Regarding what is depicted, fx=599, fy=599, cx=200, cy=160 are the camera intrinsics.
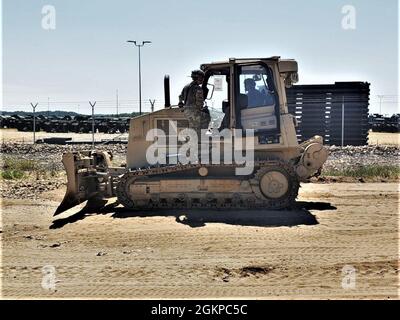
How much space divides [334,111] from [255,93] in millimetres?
17308

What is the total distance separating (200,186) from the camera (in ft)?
38.3

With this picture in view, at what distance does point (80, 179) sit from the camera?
11789 millimetres

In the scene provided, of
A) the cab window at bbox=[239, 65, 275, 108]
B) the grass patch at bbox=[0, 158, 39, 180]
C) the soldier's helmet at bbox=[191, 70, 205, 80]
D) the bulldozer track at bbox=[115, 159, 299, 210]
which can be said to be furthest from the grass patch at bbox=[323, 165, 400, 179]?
the grass patch at bbox=[0, 158, 39, 180]

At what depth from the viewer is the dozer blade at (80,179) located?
11508 millimetres

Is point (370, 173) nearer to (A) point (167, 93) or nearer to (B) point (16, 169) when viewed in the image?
(A) point (167, 93)

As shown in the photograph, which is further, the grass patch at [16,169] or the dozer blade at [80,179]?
the grass patch at [16,169]

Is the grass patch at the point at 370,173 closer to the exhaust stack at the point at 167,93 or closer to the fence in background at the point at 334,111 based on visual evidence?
the exhaust stack at the point at 167,93

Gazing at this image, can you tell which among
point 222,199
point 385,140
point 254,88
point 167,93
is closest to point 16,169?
point 167,93

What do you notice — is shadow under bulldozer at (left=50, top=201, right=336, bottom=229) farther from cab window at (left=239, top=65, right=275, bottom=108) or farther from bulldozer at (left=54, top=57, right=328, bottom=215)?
cab window at (left=239, top=65, right=275, bottom=108)

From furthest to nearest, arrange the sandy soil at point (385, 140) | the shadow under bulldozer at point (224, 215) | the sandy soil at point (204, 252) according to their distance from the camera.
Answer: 1. the sandy soil at point (385, 140)
2. the shadow under bulldozer at point (224, 215)
3. the sandy soil at point (204, 252)

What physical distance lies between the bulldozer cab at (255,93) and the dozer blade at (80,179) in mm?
2958

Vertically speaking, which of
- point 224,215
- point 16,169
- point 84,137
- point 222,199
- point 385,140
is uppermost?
point 84,137

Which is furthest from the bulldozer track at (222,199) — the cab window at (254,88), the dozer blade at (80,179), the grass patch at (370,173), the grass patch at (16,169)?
the grass patch at (370,173)
